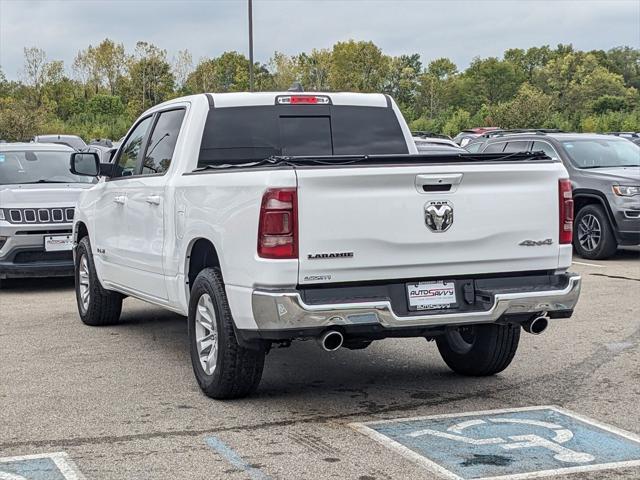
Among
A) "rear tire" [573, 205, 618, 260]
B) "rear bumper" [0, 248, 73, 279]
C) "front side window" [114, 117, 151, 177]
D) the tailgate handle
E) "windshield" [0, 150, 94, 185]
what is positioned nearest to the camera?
the tailgate handle

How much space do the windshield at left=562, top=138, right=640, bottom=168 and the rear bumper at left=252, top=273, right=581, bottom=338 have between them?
10014 millimetres

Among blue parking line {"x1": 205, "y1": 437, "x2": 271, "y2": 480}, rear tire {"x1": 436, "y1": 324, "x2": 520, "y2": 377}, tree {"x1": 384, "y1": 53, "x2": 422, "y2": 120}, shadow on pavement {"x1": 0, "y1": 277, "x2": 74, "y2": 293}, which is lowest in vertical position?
shadow on pavement {"x1": 0, "y1": 277, "x2": 74, "y2": 293}

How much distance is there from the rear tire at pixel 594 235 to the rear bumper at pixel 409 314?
Result: 8.95 meters

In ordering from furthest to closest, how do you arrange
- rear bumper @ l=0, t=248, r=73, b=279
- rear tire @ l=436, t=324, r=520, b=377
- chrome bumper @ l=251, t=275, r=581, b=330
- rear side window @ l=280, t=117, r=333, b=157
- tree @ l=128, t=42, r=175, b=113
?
tree @ l=128, t=42, r=175, b=113
rear bumper @ l=0, t=248, r=73, b=279
rear side window @ l=280, t=117, r=333, b=157
rear tire @ l=436, t=324, r=520, b=377
chrome bumper @ l=251, t=275, r=581, b=330

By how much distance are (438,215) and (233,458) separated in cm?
187

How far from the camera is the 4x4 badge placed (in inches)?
247

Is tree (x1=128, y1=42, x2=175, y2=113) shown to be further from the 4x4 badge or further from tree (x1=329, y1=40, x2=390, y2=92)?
the 4x4 badge

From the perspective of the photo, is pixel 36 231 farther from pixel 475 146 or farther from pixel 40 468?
pixel 475 146

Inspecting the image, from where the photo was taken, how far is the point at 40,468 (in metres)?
5.34

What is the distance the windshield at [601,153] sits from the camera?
16312 millimetres

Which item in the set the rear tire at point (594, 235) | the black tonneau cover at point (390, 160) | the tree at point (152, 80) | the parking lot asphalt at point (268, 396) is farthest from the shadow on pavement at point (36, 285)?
the tree at point (152, 80)

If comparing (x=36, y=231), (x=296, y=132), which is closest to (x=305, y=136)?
(x=296, y=132)

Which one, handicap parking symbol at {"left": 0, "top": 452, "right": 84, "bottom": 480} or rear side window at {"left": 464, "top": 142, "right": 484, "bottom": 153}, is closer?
handicap parking symbol at {"left": 0, "top": 452, "right": 84, "bottom": 480}

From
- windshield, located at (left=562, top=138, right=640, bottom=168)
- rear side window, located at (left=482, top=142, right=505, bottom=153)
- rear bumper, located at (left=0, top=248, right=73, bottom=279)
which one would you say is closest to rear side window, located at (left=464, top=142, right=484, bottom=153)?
rear side window, located at (left=482, top=142, right=505, bottom=153)
